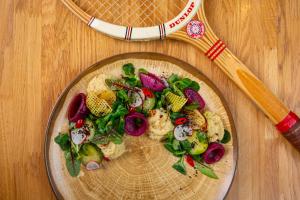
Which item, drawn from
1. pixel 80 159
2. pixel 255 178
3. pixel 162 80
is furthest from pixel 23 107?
pixel 255 178

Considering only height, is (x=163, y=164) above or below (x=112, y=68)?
below

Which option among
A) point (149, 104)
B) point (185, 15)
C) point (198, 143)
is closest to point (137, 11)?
point (185, 15)

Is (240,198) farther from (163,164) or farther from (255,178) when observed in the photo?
(163,164)

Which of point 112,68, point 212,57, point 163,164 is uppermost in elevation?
point 112,68

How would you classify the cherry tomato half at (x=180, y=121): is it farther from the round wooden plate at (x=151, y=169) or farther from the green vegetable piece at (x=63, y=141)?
the green vegetable piece at (x=63, y=141)

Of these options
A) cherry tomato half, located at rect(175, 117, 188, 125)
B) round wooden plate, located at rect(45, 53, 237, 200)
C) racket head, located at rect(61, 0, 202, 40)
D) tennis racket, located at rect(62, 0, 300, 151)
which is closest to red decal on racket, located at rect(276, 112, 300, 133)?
tennis racket, located at rect(62, 0, 300, 151)

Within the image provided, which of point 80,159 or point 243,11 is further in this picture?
point 243,11
